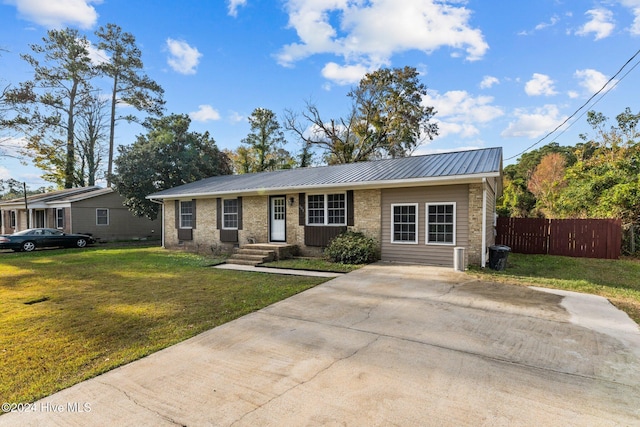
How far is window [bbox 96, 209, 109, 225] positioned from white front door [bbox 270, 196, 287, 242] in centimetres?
1543

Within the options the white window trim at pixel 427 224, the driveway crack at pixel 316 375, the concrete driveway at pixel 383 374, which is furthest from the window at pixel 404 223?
the driveway crack at pixel 316 375

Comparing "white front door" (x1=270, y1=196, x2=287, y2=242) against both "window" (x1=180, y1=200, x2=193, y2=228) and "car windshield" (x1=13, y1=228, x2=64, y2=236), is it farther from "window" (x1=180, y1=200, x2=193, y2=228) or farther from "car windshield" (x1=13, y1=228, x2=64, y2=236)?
"car windshield" (x1=13, y1=228, x2=64, y2=236)

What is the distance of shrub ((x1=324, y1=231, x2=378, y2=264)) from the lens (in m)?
10.1

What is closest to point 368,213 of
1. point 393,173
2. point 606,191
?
point 393,173

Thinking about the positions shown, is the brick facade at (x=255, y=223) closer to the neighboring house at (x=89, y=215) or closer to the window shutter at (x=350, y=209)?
the window shutter at (x=350, y=209)

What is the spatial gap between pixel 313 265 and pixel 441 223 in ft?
13.9

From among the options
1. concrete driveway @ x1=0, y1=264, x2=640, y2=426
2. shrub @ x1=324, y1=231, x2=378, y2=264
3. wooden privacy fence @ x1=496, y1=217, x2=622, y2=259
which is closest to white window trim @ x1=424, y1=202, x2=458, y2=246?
shrub @ x1=324, y1=231, x2=378, y2=264

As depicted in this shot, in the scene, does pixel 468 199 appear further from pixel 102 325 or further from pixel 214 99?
pixel 214 99

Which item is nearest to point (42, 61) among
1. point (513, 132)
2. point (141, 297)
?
point (141, 297)

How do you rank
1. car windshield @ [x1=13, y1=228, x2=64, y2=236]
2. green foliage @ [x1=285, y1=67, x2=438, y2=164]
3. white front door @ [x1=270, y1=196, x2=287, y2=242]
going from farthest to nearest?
1. green foliage @ [x1=285, y1=67, x2=438, y2=164]
2. car windshield @ [x1=13, y1=228, x2=64, y2=236]
3. white front door @ [x1=270, y1=196, x2=287, y2=242]

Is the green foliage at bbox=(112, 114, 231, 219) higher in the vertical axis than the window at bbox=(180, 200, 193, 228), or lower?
higher

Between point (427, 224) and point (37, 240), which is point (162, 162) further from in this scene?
point (427, 224)

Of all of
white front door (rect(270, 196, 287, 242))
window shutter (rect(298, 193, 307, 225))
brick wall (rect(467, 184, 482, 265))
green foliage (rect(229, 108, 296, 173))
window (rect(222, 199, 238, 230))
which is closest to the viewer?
brick wall (rect(467, 184, 482, 265))

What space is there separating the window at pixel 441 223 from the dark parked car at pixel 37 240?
62.3 feet
